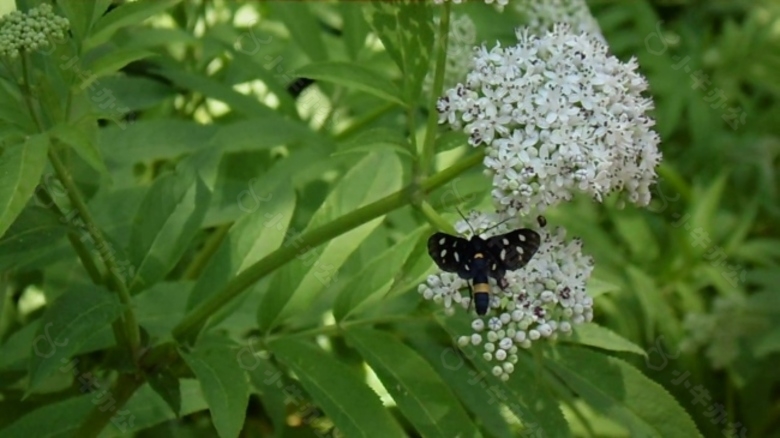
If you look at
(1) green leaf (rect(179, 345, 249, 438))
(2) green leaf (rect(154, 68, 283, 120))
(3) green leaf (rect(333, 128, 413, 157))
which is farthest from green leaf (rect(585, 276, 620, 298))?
(2) green leaf (rect(154, 68, 283, 120))

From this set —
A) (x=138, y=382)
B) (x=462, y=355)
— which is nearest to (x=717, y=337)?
(x=462, y=355)

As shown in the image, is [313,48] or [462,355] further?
[313,48]

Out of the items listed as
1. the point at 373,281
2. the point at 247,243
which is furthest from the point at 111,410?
the point at 373,281

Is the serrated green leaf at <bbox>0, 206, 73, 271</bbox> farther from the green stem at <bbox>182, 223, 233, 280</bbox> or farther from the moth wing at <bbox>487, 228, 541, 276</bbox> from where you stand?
the moth wing at <bbox>487, 228, 541, 276</bbox>

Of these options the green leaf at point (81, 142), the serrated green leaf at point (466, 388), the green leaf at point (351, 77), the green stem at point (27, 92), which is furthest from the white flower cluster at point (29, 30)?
the serrated green leaf at point (466, 388)

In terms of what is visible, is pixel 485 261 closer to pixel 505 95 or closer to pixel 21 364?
pixel 505 95

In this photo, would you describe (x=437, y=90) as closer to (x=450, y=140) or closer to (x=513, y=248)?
(x=450, y=140)
